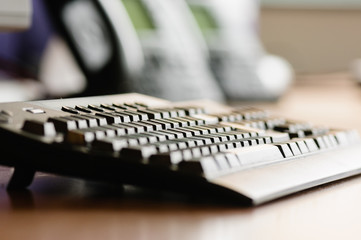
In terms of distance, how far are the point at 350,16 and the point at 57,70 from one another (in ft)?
4.42

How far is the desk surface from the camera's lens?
382mm

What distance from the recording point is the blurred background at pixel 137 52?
1130 millimetres

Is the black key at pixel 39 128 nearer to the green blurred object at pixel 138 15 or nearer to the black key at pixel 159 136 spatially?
the black key at pixel 159 136

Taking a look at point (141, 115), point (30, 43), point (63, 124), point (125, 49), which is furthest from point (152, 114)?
point (30, 43)

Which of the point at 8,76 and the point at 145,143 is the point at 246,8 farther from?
the point at 145,143

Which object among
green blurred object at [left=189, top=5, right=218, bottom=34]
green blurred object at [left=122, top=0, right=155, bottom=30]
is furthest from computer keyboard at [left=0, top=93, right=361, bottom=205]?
green blurred object at [left=189, top=5, right=218, bottom=34]

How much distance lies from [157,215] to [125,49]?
0.74m

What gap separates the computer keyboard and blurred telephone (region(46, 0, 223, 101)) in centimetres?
52

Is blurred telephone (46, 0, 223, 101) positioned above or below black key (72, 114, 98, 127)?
above

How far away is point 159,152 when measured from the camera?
18.3 inches

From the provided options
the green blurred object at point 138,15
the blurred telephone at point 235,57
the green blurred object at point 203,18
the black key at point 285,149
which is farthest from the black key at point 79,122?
the green blurred object at point 203,18

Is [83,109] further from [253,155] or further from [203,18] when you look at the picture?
[203,18]

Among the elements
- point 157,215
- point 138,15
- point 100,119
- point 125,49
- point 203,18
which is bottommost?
point 157,215

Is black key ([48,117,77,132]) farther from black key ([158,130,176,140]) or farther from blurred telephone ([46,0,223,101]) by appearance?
blurred telephone ([46,0,223,101])
